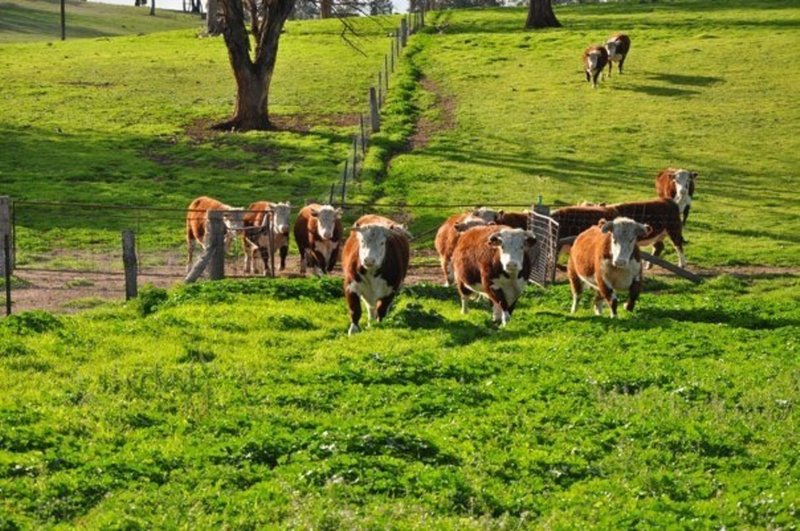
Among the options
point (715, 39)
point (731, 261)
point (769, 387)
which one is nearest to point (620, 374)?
point (769, 387)

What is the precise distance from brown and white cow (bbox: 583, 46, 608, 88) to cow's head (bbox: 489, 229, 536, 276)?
3034cm

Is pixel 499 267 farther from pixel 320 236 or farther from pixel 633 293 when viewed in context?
pixel 320 236

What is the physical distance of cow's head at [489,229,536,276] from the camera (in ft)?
56.7

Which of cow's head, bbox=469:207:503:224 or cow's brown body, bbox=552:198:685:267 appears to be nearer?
cow's head, bbox=469:207:503:224

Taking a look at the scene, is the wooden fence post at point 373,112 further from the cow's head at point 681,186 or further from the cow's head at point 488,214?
the cow's head at point 488,214

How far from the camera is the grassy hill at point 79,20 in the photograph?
323 ft

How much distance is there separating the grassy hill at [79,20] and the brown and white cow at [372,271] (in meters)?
75.4

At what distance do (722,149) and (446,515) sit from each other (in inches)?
1193

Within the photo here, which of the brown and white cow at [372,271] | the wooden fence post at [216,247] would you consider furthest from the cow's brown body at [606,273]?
the wooden fence post at [216,247]

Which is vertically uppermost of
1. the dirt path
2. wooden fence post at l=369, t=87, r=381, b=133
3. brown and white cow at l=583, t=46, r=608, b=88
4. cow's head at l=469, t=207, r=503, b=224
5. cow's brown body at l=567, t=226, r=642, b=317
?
brown and white cow at l=583, t=46, r=608, b=88

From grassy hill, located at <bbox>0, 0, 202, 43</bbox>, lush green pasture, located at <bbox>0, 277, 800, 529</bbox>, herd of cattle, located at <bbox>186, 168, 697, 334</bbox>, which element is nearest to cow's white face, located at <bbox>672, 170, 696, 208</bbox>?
herd of cattle, located at <bbox>186, 168, 697, 334</bbox>

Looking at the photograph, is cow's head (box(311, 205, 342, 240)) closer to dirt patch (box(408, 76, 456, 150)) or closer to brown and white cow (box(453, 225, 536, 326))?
brown and white cow (box(453, 225, 536, 326))

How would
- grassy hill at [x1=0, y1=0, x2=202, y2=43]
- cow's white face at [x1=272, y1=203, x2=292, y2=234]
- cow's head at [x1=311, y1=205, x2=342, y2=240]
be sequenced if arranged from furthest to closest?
grassy hill at [x1=0, y1=0, x2=202, y2=43], cow's white face at [x1=272, y1=203, x2=292, y2=234], cow's head at [x1=311, y1=205, x2=342, y2=240]

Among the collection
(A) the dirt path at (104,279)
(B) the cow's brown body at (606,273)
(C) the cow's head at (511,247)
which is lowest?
(A) the dirt path at (104,279)
